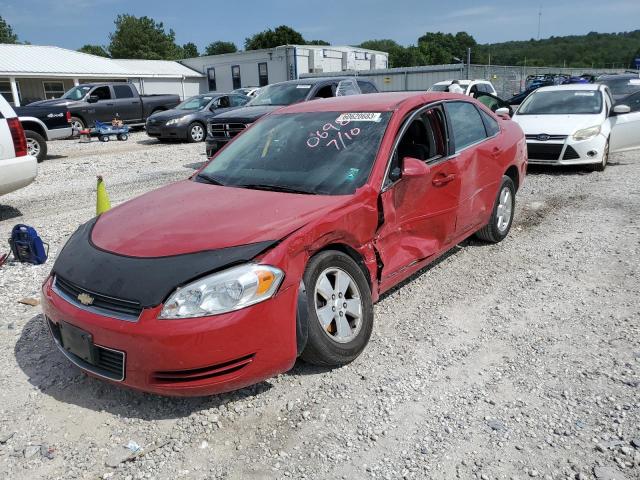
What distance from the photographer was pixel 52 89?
118ft

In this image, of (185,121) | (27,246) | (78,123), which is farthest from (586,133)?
(78,123)

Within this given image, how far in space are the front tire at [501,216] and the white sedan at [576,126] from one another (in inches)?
169

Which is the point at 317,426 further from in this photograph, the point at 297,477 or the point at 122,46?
the point at 122,46

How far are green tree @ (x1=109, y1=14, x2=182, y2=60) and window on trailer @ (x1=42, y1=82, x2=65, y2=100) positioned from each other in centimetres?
5004

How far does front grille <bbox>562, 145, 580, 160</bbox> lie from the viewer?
30.6 ft

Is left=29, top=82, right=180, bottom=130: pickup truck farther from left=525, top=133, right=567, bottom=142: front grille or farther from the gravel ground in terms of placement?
the gravel ground

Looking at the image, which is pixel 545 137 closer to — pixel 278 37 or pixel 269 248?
pixel 269 248

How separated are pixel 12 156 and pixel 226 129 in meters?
4.35

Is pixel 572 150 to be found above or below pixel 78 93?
below

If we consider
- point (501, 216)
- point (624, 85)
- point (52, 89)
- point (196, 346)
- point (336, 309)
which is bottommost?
Answer: point (501, 216)

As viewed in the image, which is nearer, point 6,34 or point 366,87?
point 366,87

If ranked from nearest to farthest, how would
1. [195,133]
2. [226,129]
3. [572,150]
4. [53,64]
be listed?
[572,150] → [226,129] → [195,133] → [53,64]

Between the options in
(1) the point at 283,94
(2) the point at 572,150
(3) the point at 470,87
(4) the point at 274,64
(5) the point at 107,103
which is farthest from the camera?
(4) the point at 274,64

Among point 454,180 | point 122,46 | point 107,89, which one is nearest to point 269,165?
point 454,180
